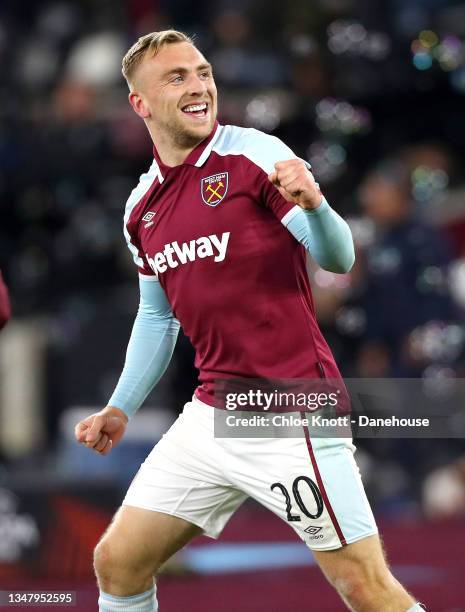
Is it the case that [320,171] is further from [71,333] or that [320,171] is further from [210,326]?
[210,326]

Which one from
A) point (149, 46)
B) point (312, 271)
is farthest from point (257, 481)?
point (312, 271)

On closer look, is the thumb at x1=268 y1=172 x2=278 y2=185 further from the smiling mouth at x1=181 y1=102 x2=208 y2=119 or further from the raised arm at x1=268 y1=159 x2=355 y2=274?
the smiling mouth at x1=181 y1=102 x2=208 y2=119

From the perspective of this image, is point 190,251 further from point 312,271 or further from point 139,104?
point 312,271

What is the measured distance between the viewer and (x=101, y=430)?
410 cm

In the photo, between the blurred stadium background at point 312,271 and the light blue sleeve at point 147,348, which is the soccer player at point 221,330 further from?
the blurred stadium background at point 312,271

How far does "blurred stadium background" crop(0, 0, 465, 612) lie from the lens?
22.0 ft

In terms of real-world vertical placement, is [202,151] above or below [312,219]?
above

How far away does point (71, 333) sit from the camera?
9.23 meters

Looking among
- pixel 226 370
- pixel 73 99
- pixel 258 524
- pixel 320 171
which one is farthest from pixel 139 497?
pixel 73 99

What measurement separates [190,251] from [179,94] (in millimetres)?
531

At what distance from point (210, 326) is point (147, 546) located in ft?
2.38

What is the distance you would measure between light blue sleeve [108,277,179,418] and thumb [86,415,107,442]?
0.17 m

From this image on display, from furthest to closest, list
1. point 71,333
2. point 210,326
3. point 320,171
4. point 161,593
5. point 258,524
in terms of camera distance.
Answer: point 71,333
point 320,171
point 258,524
point 161,593
point 210,326

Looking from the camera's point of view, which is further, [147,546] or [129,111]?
[129,111]
